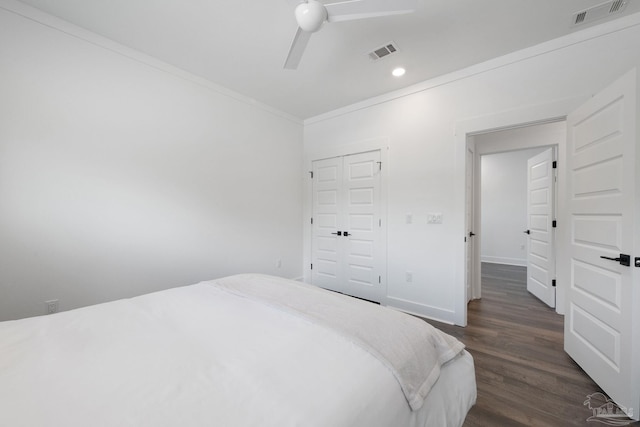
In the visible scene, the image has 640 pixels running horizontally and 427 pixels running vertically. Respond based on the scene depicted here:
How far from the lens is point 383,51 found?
2338 mm

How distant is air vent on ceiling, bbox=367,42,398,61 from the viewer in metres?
2.26

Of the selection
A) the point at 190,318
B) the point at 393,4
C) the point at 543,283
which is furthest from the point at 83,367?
the point at 543,283

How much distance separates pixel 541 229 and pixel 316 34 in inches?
150

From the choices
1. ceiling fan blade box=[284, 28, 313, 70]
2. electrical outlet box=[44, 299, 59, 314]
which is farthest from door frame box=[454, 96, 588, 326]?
electrical outlet box=[44, 299, 59, 314]

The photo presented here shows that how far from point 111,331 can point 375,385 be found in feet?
3.78

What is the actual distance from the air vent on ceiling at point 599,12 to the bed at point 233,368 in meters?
2.60

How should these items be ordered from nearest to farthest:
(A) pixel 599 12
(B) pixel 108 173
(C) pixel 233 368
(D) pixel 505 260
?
(C) pixel 233 368 → (A) pixel 599 12 → (B) pixel 108 173 → (D) pixel 505 260

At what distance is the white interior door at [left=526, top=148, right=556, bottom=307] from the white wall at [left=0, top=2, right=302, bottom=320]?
385 cm

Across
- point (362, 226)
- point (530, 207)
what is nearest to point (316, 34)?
point (362, 226)

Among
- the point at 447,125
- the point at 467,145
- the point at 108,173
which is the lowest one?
the point at 108,173

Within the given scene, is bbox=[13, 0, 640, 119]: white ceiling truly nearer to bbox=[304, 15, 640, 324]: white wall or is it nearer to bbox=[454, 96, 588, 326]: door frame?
bbox=[304, 15, 640, 324]: white wall

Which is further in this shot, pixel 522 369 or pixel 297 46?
pixel 522 369

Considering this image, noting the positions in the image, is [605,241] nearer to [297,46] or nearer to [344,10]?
[344,10]

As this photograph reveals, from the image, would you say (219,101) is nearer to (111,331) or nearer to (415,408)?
(111,331)
